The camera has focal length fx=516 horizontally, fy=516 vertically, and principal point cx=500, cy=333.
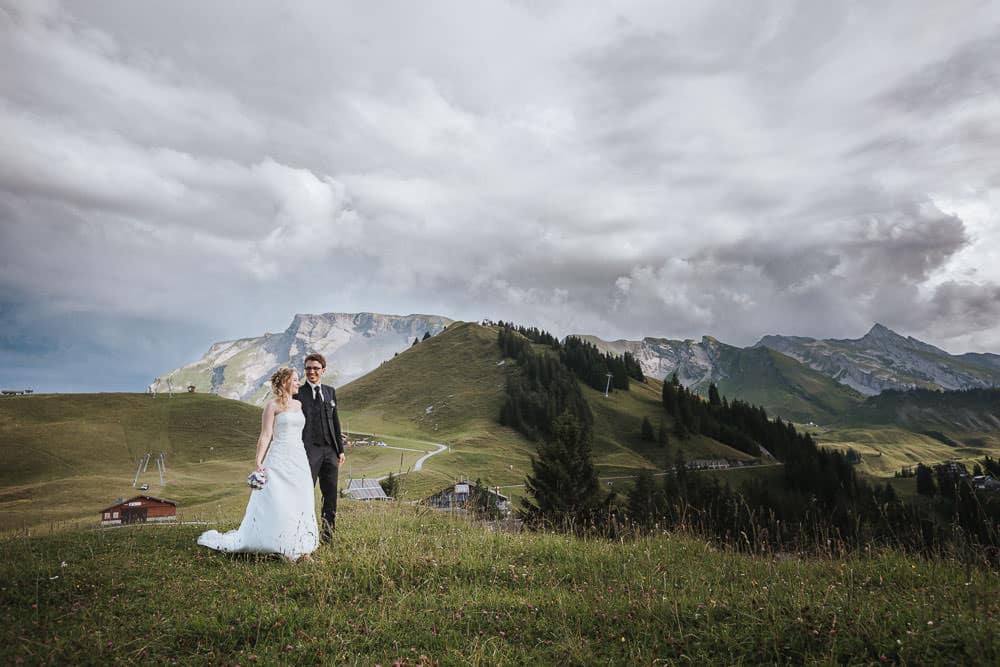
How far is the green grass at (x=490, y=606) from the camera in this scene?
5.57 metres

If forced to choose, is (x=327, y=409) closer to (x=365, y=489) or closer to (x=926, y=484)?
(x=365, y=489)

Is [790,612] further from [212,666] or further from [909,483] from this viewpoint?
[909,483]

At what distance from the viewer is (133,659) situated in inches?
218

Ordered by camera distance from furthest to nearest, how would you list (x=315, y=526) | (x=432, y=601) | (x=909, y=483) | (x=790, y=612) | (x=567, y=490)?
(x=909, y=483) → (x=567, y=490) → (x=315, y=526) → (x=432, y=601) → (x=790, y=612)

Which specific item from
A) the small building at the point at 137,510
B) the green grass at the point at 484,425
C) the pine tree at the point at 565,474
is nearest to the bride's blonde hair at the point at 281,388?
the pine tree at the point at 565,474

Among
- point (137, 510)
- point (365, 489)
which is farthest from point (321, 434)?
point (365, 489)

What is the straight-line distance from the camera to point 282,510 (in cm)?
991

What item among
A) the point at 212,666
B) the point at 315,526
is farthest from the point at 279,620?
the point at 315,526

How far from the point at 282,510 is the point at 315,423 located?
2080 mm

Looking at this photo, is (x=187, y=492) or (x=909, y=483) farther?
(x=909, y=483)

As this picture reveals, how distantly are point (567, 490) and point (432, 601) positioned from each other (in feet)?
112

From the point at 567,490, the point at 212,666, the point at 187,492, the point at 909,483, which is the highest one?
the point at 212,666

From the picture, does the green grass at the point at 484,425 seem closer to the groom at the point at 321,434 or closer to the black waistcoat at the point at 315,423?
the groom at the point at 321,434

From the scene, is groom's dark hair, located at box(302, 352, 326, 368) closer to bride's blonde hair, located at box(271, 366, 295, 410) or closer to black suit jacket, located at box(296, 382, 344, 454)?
black suit jacket, located at box(296, 382, 344, 454)
